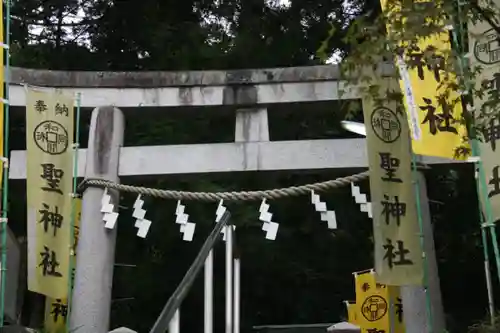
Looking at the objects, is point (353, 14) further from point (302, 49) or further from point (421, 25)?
point (421, 25)

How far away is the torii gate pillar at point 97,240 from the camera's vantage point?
6.50m

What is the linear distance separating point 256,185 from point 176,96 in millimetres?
2012

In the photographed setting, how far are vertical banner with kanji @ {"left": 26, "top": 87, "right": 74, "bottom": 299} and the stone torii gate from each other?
0.26 meters

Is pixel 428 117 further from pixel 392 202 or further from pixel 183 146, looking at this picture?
pixel 183 146

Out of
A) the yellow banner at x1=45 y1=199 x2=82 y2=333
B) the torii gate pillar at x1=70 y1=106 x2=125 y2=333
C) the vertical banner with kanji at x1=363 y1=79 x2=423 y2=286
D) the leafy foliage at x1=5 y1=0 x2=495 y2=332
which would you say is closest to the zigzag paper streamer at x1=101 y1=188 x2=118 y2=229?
the torii gate pillar at x1=70 y1=106 x2=125 y2=333

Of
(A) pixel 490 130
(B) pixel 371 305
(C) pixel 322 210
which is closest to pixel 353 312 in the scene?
(B) pixel 371 305

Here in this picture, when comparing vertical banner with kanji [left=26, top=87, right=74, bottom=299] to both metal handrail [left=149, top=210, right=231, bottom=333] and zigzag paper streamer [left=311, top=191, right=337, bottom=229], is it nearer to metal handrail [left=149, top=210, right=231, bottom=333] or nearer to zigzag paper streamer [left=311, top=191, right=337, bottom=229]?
zigzag paper streamer [left=311, top=191, right=337, bottom=229]

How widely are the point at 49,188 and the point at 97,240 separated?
663mm

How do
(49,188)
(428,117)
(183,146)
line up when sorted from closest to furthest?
(428,117)
(49,188)
(183,146)

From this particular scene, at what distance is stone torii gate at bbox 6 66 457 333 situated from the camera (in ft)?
22.0

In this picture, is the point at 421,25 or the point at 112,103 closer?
the point at 421,25

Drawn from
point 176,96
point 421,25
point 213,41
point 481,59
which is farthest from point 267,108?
point 421,25

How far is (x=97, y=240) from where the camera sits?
21.9ft

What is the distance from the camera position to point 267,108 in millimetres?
7062
